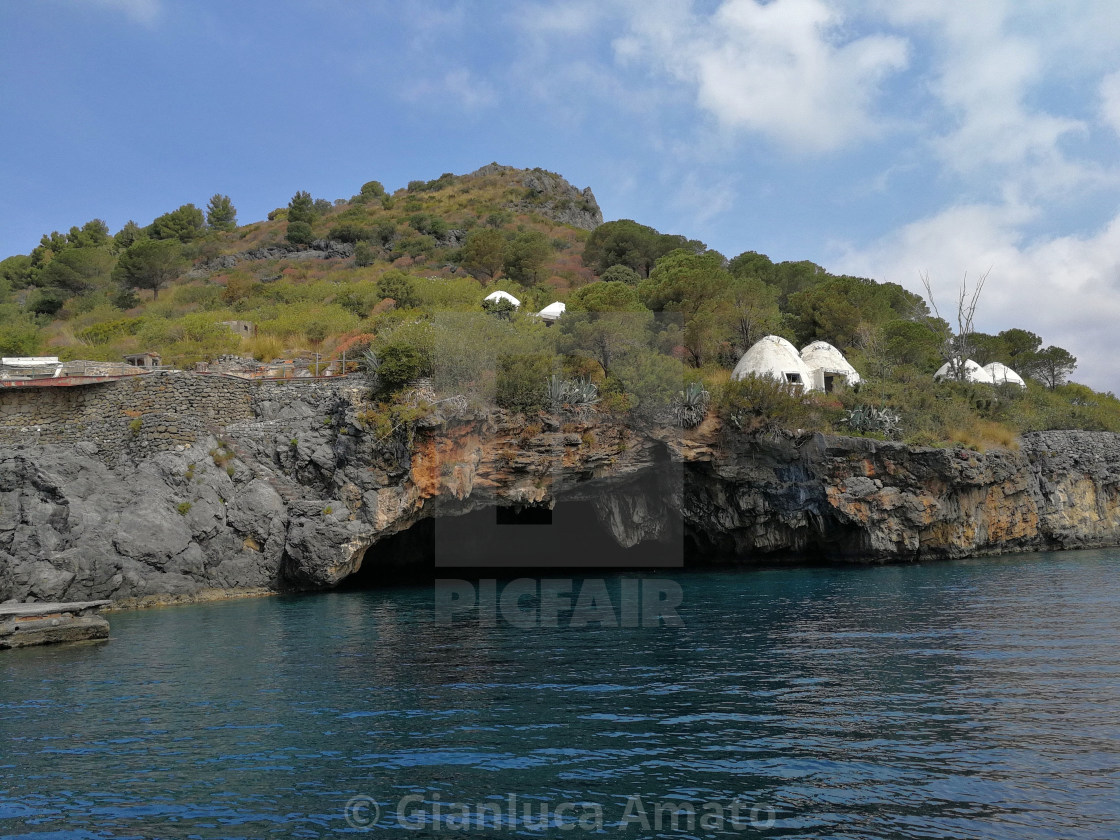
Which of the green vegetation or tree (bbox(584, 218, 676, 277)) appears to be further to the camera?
tree (bbox(584, 218, 676, 277))

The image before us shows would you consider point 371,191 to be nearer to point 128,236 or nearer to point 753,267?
point 128,236

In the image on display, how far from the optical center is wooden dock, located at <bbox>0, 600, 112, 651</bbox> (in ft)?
67.3

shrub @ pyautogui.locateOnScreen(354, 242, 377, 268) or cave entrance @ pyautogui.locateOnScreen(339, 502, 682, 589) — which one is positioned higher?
shrub @ pyautogui.locateOnScreen(354, 242, 377, 268)

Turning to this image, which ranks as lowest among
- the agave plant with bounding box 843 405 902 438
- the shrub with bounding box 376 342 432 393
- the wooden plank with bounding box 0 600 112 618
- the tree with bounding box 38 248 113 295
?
the wooden plank with bounding box 0 600 112 618

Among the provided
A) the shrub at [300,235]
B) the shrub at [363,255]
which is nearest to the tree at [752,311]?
the shrub at [363,255]

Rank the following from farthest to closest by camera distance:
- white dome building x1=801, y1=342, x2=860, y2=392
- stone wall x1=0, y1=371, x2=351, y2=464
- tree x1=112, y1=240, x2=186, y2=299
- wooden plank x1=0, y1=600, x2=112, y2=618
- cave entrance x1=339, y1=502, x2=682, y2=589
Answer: tree x1=112, y1=240, x2=186, y2=299 → white dome building x1=801, y1=342, x2=860, y2=392 → cave entrance x1=339, y1=502, x2=682, y2=589 → stone wall x1=0, y1=371, x2=351, y2=464 → wooden plank x1=0, y1=600, x2=112, y2=618

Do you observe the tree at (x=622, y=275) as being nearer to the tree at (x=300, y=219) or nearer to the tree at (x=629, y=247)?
the tree at (x=629, y=247)

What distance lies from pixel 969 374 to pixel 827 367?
468 inches

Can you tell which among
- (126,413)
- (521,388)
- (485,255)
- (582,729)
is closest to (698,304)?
(521,388)

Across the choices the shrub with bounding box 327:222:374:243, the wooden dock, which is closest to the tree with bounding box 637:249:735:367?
the wooden dock

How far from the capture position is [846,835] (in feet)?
25.4

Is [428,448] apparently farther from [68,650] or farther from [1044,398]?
[1044,398]

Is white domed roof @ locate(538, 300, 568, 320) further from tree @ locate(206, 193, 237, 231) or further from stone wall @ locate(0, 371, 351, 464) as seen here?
tree @ locate(206, 193, 237, 231)

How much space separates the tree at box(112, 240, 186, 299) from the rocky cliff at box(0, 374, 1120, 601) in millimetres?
39731
